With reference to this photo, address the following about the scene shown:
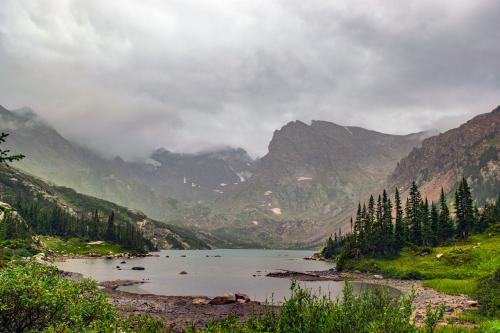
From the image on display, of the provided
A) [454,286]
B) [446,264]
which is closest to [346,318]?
[454,286]

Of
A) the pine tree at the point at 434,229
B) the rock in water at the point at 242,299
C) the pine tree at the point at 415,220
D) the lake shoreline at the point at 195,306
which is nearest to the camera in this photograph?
the lake shoreline at the point at 195,306

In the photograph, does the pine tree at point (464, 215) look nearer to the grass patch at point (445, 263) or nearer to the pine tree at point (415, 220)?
the grass patch at point (445, 263)

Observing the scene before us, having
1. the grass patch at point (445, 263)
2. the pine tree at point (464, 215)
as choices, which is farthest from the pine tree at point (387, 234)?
the pine tree at point (464, 215)

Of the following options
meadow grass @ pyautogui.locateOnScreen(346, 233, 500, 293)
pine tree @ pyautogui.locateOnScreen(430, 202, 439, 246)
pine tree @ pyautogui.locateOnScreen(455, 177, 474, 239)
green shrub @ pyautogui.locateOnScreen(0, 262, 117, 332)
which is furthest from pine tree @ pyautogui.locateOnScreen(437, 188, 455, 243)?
green shrub @ pyautogui.locateOnScreen(0, 262, 117, 332)

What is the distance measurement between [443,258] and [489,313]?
65.8 meters

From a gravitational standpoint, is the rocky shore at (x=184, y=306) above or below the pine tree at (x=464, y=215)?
below

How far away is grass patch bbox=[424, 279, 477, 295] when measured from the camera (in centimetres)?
6525

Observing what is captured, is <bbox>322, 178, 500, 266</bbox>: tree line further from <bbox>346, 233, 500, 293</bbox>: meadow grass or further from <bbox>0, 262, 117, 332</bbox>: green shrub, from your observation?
<bbox>0, 262, 117, 332</bbox>: green shrub

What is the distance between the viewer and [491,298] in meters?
41.3

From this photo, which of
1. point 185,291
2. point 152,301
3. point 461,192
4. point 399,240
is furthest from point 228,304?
point 461,192

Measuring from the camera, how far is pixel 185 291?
80.5 metres

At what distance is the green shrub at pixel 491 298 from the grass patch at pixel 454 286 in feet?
59.0

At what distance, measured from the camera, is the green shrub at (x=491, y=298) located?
37.8 meters

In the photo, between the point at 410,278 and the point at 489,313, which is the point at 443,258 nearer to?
the point at 410,278
